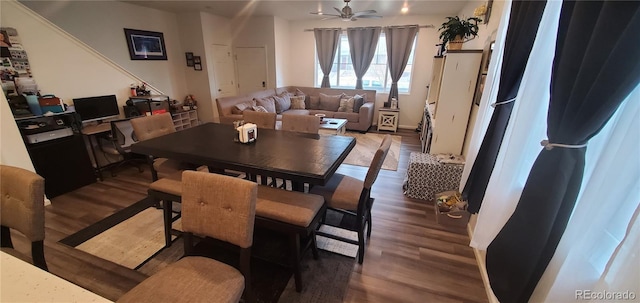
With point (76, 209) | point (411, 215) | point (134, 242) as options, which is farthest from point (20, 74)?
point (411, 215)

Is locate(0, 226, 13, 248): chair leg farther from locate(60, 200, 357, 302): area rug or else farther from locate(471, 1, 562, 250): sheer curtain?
locate(471, 1, 562, 250): sheer curtain

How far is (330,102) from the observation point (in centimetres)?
605

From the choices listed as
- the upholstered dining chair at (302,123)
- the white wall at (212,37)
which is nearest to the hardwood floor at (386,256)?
the upholstered dining chair at (302,123)

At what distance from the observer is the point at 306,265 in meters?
1.90

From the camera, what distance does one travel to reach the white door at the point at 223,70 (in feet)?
19.0

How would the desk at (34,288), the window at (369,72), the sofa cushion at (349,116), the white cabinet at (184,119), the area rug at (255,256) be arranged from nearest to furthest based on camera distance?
the desk at (34,288)
the area rug at (255,256)
the white cabinet at (184,119)
the sofa cushion at (349,116)
the window at (369,72)

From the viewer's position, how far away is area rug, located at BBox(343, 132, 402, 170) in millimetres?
3892

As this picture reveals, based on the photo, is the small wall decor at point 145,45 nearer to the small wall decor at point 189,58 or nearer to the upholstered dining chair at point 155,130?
the small wall decor at point 189,58

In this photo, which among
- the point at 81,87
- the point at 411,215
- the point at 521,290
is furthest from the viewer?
the point at 81,87

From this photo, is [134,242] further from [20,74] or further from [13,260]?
[20,74]

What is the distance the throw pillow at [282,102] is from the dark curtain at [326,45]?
4.31 ft

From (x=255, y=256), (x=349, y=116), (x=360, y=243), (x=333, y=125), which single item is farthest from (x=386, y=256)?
(x=349, y=116)

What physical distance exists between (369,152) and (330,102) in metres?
2.20

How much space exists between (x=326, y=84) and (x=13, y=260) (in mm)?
6183
